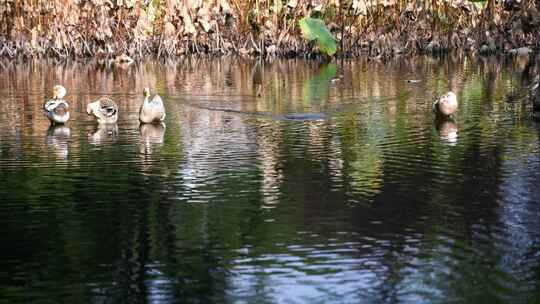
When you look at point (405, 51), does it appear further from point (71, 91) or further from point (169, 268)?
point (169, 268)

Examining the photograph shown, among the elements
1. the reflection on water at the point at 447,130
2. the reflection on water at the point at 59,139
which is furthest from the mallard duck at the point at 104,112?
the reflection on water at the point at 447,130

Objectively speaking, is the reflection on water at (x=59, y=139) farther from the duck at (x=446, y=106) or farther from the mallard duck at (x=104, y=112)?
the duck at (x=446, y=106)

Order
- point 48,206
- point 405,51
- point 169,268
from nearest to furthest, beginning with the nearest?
1. point 169,268
2. point 48,206
3. point 405,51

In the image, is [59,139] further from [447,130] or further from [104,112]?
[447,130]

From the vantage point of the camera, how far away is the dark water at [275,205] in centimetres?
590

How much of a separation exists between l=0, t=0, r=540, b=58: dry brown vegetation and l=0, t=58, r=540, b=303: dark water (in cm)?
1211

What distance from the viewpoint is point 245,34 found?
90.7ft

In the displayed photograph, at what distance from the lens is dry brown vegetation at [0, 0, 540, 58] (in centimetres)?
2620

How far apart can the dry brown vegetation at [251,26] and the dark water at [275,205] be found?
1211 cm

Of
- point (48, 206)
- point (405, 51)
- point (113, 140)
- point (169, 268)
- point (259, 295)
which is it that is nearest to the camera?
point (259, 295)

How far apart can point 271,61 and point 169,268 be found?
1901 cm

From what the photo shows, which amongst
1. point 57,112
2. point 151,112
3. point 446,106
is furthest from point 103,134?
point 446,106

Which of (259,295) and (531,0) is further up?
(531,0)

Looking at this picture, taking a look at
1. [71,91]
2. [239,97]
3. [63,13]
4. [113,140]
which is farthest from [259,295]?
[63,13]
